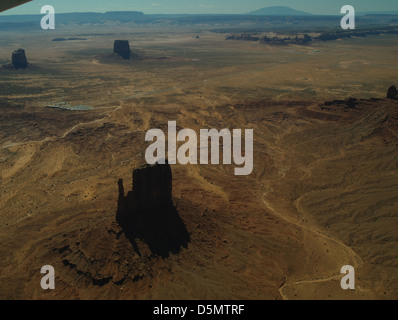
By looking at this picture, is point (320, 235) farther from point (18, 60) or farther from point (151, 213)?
→ point (18, 60)

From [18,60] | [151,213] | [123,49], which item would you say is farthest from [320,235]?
[123,49]

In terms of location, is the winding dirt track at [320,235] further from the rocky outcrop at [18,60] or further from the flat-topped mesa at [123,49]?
the flat-topped mesa at [123,49]

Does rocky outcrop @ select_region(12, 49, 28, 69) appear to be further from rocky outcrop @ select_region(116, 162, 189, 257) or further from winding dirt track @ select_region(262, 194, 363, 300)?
winding dirt track @ select_region(262, 194, 363, 300)

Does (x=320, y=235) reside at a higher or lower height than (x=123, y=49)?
lower

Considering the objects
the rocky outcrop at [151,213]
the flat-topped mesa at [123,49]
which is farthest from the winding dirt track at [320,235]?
the flat-topped mesa at [123,49]

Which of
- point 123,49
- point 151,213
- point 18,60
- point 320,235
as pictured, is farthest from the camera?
point 123,49

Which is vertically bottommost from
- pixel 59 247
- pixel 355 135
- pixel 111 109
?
pixel 59 247

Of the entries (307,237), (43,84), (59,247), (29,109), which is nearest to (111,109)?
(29,109)

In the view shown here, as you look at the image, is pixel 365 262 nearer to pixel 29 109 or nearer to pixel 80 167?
pixel 80 167

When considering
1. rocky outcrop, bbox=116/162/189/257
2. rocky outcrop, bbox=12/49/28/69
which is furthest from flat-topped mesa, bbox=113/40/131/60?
rocky outcrop, bbox=116/162/189/257
